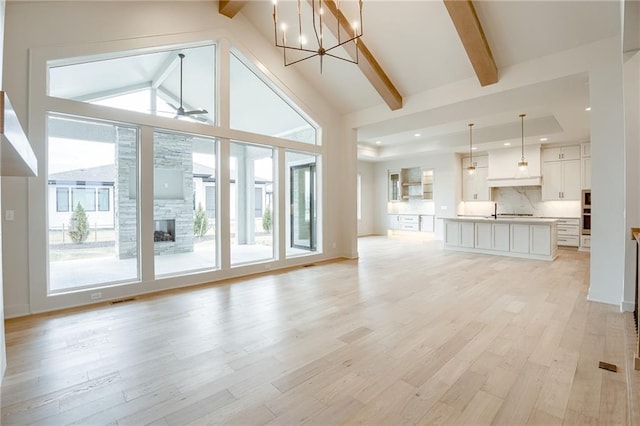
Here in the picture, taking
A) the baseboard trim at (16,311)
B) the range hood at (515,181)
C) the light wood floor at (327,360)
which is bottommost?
the light wood floor at (327,360)

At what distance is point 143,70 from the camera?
4.34 meters

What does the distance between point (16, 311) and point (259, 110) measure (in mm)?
4374

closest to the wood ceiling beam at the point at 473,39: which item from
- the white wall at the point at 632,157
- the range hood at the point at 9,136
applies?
the white wall at the point at 632,157

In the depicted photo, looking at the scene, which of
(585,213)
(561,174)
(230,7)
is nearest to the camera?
(230,7)

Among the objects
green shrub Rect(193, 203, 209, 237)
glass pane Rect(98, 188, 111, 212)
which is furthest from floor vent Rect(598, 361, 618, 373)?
glass pane Rect(98, 188, 111, 212)

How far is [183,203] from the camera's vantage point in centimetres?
484

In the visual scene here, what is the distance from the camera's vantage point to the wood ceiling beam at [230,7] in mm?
4684

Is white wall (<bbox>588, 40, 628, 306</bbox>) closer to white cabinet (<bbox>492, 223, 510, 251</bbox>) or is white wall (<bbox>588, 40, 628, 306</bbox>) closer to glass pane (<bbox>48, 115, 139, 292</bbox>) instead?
white cabinet (<bbox>492, 223, 510, 251</bbox>)

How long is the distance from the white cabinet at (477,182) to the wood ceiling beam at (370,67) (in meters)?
5.53

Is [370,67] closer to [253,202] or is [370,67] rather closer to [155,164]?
[253,202]

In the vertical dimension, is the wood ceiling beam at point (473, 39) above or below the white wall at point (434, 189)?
above

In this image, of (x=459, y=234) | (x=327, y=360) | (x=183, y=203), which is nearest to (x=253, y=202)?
(x=183, y=203)

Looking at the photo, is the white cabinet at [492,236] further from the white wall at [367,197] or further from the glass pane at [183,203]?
the glass pane at [183,203]

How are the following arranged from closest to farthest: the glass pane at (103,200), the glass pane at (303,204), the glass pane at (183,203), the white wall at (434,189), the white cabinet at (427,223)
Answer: the glass pane at (103,200), the glass pane at (183,203), the glass pane at (303,204), the white wall at (434,189), the white cabinet at (427,223)
